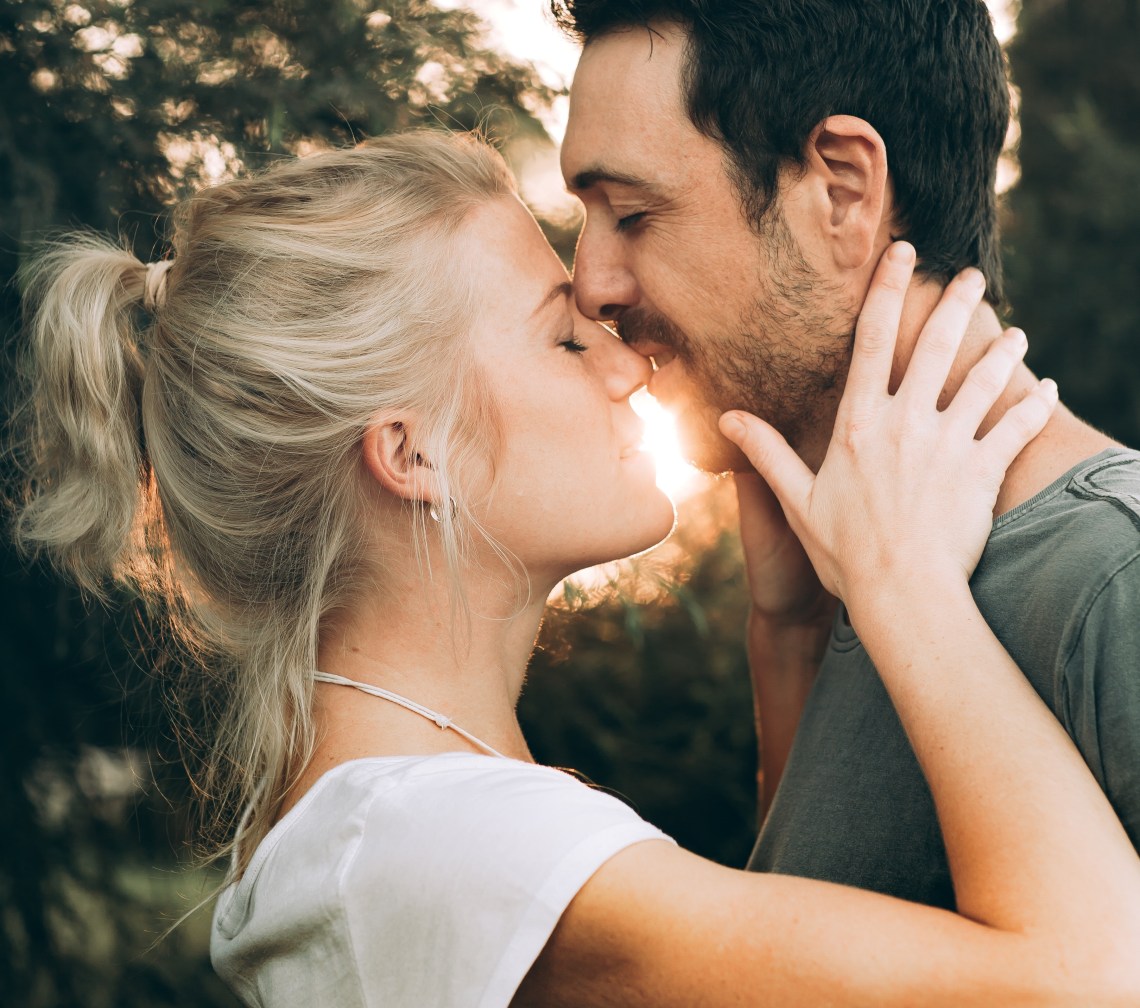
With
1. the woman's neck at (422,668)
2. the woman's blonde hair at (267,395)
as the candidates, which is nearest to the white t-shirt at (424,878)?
the woman's neck at (422,668)

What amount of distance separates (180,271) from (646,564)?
4.70 feet

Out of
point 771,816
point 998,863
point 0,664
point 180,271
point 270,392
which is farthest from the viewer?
point 0,664

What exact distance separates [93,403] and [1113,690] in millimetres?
1716

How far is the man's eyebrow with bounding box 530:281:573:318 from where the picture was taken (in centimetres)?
202

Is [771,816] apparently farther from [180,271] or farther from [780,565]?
[180,271]

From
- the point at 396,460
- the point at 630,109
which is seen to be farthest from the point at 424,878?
the point at 630,109

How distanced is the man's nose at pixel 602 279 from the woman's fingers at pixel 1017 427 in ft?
2.51

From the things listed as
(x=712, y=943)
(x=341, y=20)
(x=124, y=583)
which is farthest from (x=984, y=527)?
(x=341, y=20)

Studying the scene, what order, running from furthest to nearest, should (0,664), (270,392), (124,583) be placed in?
(0,664) → (124,583) → (270,392)

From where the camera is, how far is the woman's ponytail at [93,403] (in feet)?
6.40

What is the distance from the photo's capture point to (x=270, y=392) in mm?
1843

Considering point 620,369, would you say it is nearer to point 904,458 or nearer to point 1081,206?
point 904,458

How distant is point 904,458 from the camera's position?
169cm

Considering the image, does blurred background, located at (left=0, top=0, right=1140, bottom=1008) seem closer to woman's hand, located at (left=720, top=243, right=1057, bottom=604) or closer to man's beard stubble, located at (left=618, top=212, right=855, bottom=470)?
man's beard stubble, located at (left=618, top=212, right=855, bottom=470)
